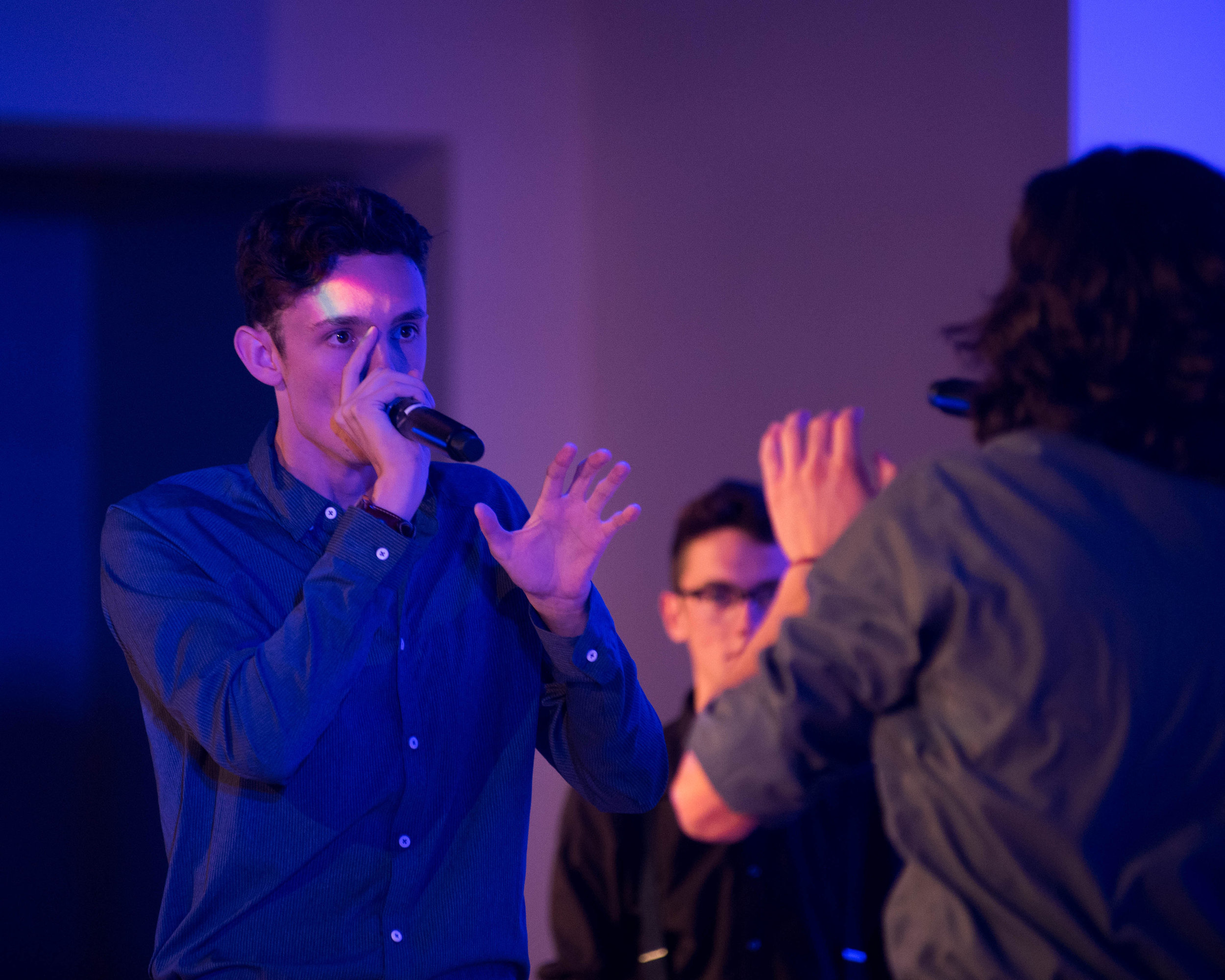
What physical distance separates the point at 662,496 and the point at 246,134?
1.41m

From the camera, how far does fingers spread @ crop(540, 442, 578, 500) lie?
5.00 feet

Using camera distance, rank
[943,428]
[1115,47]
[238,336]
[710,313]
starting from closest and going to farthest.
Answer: [238,336] < [1115,47] < [943,428] < [710,313]

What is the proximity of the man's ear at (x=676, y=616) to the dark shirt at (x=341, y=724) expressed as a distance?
2.26 ft

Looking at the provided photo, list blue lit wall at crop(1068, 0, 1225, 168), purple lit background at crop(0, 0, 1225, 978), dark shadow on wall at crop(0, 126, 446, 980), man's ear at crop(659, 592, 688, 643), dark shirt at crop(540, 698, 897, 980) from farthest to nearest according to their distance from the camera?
dark shadow on wall at crop(0, 126, 446, 980)
purple lit background at crop(0, 0, 1225, 978)
man's ear at crop(659, 592, 688, 643)
blue lit wall at crop(1068, 0, 1225, 168)
dark shirt at crop(540, 698, 897, 980)

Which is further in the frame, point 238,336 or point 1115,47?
point 1115,47

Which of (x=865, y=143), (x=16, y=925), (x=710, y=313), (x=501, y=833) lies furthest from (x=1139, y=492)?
(x=16, y=925)

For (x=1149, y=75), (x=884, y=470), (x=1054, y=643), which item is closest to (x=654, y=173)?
(x=1149, y=75)

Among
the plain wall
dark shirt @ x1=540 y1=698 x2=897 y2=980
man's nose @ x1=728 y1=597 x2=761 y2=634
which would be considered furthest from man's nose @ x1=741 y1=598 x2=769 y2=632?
the plain wall

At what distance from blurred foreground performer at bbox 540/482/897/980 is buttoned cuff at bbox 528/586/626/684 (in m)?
0.41

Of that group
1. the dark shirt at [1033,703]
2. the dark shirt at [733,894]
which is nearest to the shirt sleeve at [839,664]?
the dark shirt at [1033,703]

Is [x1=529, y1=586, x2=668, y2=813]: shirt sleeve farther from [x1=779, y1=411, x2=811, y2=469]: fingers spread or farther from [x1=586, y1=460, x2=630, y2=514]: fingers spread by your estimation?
[x1=779, y1=411, x2=811, y2=469]: fingers spread

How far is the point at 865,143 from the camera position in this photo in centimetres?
261

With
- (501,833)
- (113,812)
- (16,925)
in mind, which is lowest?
(16,925)

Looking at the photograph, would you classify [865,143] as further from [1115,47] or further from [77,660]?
[77,660]
